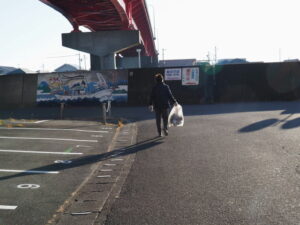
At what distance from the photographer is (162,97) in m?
9.69

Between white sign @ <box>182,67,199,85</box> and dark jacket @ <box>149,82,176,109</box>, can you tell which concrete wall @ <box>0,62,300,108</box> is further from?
dark jacket @ <box>149,82,176,109</box>

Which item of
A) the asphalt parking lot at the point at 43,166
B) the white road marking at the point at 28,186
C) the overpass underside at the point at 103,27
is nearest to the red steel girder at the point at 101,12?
the overpass underside at the point at 103,27

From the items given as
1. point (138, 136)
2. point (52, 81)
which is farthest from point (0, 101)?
point (138, 136)

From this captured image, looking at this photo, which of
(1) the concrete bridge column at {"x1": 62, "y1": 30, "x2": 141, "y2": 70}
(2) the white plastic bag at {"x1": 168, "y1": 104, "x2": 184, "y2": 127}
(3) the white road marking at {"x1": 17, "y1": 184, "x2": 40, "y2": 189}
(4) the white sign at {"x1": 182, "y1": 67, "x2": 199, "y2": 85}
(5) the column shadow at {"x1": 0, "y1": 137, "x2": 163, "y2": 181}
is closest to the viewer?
(3) the white road marking at {"x1": 17, "y1": 184, "x2": 40, "y2": 189}

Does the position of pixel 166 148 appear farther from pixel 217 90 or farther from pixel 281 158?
pixel 217 90

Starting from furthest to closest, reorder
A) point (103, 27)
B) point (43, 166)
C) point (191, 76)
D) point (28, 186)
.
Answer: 1. point (103, 27)
2. point (191, 76)
3. point (43, 166)
4. point (28, 186)

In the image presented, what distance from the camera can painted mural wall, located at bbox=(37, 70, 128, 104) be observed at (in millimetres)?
20172

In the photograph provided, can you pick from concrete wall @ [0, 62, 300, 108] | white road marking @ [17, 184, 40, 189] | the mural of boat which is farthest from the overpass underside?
white road marking @ [17, 184, 40, 189]

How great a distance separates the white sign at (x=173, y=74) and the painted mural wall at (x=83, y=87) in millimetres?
2362

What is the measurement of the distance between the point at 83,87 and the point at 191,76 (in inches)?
247

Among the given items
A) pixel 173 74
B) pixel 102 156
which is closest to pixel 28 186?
pixel 102 156

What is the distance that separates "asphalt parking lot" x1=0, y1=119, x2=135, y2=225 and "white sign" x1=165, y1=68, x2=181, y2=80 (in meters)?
9.09

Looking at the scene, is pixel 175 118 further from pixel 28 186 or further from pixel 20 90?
pixel 20 90

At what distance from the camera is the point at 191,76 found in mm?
19938
